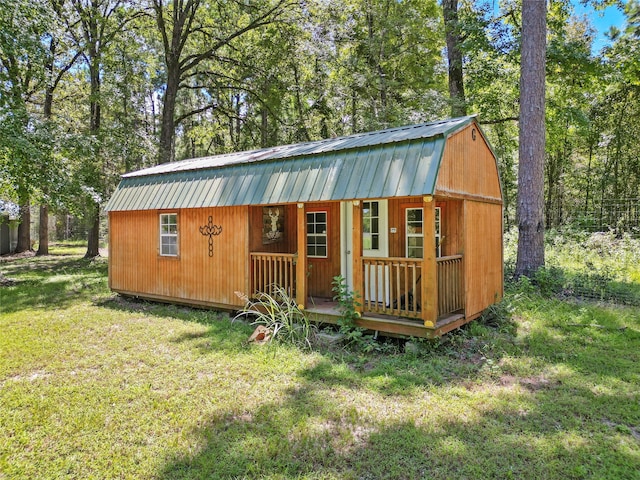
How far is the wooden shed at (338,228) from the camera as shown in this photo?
5.16m

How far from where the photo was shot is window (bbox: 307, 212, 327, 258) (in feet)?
24.8

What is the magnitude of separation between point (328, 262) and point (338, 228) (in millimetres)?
720

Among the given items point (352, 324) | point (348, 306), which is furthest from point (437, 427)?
Result: point (348, 306)

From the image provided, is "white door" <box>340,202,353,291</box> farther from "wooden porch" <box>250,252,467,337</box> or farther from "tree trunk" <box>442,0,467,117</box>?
"tree trunk" <box>442,0,467,117</box>

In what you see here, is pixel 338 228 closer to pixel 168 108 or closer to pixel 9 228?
pixel 168 108

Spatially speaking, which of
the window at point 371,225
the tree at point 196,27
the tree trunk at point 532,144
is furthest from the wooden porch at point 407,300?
the tree at point 196,27

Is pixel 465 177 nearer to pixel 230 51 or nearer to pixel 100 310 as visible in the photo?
pixel 100 310

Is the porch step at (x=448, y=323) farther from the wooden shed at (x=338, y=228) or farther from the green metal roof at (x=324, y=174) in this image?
the green metal roof at (x=324, y=174)

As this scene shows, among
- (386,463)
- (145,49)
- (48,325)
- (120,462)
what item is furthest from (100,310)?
(145,49)

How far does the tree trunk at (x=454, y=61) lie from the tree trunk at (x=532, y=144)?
121 inches

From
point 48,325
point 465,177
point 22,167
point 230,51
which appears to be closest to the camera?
point 465,177

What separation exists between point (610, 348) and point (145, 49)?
19628 mm

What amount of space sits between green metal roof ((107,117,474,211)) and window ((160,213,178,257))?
359mm

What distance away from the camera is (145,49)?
1738 cm
